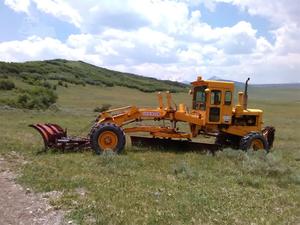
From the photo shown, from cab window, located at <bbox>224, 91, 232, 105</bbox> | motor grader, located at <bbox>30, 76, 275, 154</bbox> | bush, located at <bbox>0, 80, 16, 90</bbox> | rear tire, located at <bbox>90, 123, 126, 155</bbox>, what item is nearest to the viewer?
rear tire, located at <bbox>90, 123, 126, 155</bbox>

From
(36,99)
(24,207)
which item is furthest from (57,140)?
(36,99)

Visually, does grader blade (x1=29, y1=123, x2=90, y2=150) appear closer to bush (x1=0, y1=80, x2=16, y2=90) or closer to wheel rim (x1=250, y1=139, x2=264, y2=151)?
wheel rim (x1=250, y1=139, x2=264, y2=151)

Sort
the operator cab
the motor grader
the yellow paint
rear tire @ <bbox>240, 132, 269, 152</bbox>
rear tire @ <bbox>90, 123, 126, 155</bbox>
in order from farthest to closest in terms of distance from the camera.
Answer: the operator cab
rear tire @ <bbox>240, 132, 269, 152</bbox>
the yellow paint
the motor grader
rear tire @ <bbox>90, 123, 126, 155</bbox>

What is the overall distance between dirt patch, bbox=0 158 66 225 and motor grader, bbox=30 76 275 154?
5122 mm

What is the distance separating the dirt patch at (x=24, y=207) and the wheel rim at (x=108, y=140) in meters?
5.03

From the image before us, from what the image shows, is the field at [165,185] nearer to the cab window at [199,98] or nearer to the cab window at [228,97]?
the cab window at [199,98]

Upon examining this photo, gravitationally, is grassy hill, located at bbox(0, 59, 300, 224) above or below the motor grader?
below

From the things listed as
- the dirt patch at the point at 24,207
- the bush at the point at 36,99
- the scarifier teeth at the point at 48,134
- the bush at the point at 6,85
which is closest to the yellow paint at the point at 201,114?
the scarifier teeth at the point at 48,134

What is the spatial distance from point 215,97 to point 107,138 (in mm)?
4058

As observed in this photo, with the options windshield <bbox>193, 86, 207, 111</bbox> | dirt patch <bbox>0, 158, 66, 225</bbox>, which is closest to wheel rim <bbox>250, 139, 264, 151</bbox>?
windshield <bbox>193, 86, 207, 111</bbox>

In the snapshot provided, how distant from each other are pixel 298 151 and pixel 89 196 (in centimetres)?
1200

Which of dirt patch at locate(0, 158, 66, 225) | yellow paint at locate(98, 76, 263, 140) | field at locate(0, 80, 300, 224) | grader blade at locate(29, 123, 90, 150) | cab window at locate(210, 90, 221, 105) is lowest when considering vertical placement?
dirt patch at locate(0, 158, 66, 225)

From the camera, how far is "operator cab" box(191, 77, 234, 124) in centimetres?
1856

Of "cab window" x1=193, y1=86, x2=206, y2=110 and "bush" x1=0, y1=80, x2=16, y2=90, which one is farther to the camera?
"bush" x1=0, y1=80, x2=16, y2=90
